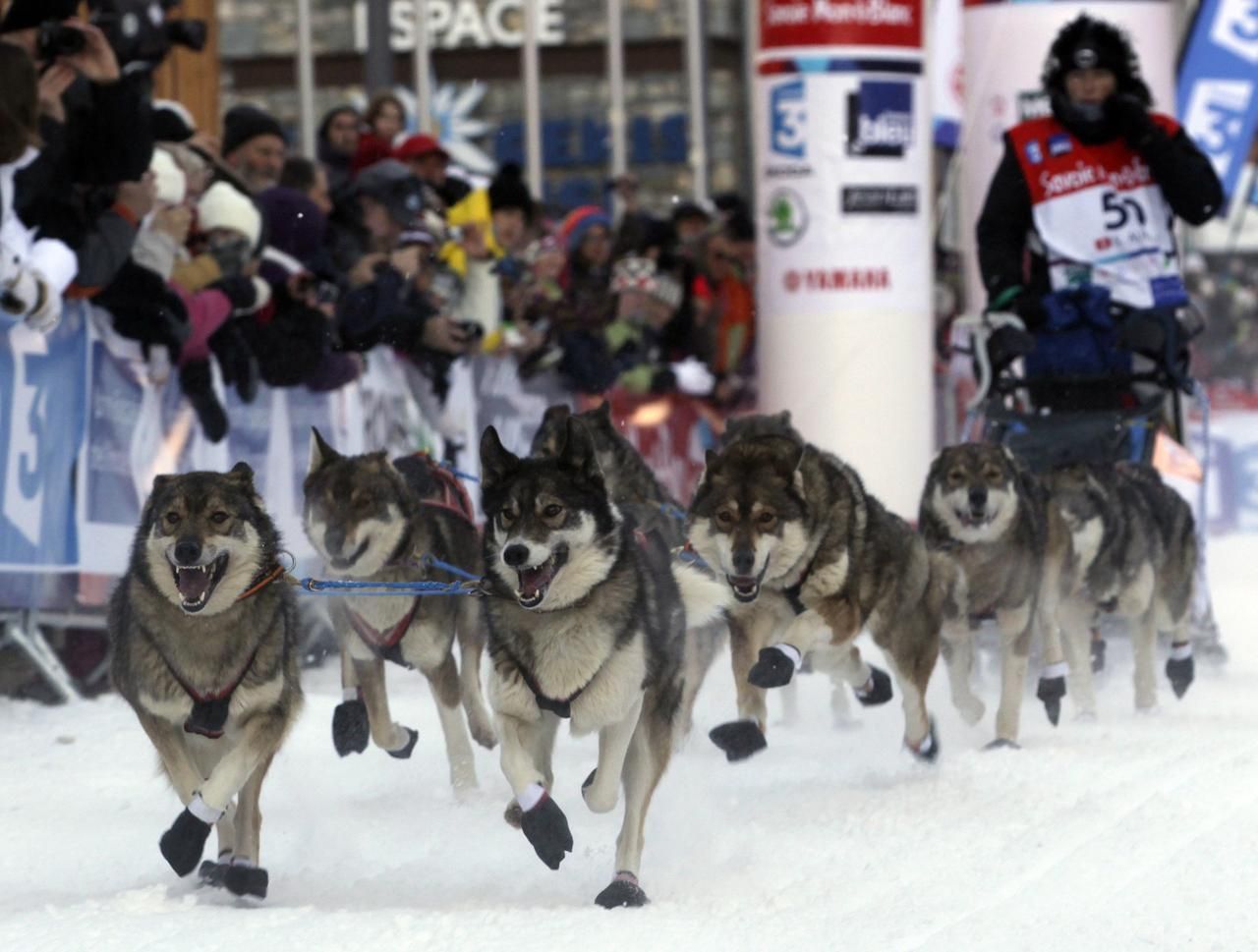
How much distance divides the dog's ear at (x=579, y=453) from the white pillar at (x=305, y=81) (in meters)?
10.7

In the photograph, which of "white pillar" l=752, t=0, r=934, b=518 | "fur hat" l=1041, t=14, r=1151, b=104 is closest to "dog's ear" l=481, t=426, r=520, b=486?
"fur hat" l=1041, t=14, r=1151, b=104

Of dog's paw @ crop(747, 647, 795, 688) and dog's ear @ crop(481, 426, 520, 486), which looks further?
dog's paw @ crop(747, 647, 795, 688)

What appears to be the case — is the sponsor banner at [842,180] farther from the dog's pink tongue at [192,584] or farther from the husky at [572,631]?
the dog's pink tongue at [192,584]

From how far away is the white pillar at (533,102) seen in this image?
52.2 feet

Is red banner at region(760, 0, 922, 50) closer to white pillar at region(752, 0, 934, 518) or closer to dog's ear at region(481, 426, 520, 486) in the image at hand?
white pillar at region(752, 0, 934, 518)

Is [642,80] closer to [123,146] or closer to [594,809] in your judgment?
[123,146]

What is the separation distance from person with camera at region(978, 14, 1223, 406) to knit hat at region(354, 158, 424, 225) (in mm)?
2212

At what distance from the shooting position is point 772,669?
541 cm

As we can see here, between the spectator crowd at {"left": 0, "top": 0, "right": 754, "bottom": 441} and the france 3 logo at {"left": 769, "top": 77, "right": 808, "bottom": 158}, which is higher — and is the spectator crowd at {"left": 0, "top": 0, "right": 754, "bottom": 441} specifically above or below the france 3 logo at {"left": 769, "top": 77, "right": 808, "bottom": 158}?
below

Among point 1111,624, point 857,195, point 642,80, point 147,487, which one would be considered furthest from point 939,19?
point 147,487

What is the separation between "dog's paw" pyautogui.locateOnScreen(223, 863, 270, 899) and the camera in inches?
172

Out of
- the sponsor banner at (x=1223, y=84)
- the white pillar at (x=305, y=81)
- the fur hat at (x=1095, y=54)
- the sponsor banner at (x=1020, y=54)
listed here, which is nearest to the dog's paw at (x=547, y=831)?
the fur hat at (x=1095, y=54)

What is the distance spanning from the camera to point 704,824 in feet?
17.5

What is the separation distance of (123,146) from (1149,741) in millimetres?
3336
